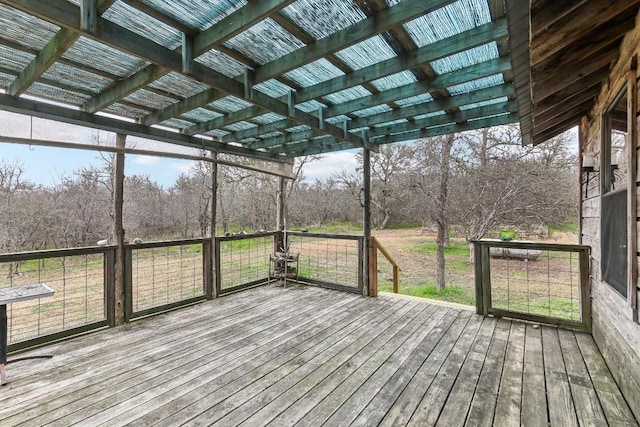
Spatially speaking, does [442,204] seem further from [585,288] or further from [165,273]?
[165,273]

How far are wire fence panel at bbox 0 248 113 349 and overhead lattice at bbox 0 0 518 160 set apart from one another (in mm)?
1417

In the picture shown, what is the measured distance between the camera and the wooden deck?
1.91 meters

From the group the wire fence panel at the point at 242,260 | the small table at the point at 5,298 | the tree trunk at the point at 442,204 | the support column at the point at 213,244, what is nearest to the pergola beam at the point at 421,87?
the support column at the point at 213,244

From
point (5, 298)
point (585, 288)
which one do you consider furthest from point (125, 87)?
point (585, 288)

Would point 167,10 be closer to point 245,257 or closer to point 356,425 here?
point 356,425

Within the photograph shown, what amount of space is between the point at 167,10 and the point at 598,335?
4.39 metres

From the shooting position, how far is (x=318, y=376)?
7.82 ft

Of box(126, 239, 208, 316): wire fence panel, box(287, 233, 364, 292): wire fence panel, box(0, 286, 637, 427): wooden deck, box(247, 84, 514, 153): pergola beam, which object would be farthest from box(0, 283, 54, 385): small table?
box(287, 233, 364, 292): wire fence panel

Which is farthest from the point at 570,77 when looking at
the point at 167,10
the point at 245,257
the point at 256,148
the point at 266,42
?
the point at 245,257

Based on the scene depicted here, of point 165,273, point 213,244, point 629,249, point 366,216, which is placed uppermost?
point 366,216

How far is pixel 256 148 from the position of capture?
510 cm

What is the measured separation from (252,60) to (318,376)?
259 centimetres

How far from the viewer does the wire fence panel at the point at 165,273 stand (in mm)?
3734

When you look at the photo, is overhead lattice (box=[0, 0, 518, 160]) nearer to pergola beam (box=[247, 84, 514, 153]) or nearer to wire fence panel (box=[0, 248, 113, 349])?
pergola beam (box=[247, 84, 514, 153])
